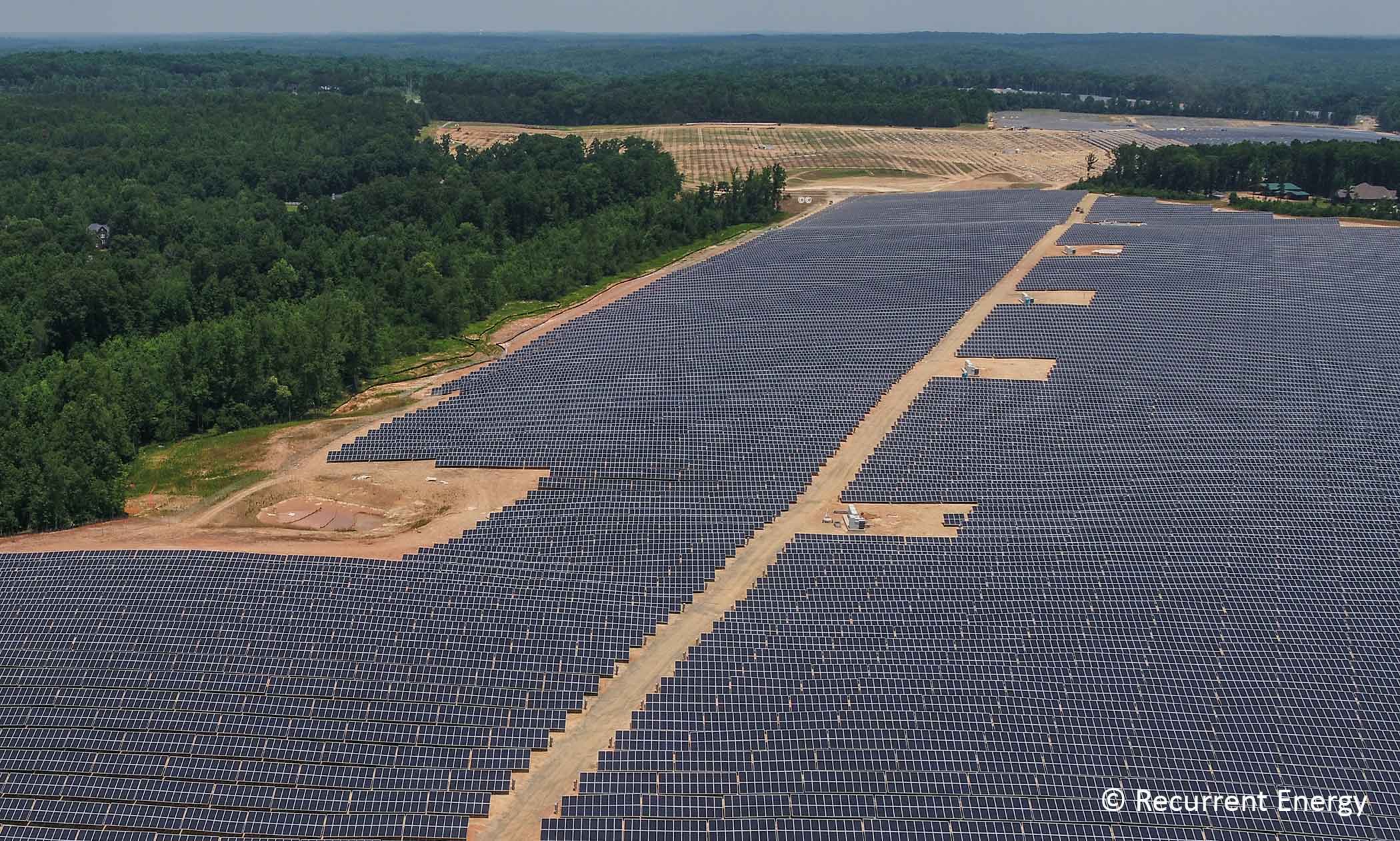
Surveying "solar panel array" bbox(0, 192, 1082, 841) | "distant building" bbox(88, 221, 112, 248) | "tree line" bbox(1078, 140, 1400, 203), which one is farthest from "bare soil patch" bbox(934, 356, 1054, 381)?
"distant building" bbox(88, 221, 112, 248)

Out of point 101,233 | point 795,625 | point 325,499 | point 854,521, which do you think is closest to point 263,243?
point 101,233

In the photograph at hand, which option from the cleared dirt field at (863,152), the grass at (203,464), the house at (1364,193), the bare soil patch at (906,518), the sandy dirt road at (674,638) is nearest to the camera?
the sandy dirt road at (674,638)

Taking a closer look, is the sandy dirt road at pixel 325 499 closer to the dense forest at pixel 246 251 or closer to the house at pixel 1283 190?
the dense forest at pixel 246 251

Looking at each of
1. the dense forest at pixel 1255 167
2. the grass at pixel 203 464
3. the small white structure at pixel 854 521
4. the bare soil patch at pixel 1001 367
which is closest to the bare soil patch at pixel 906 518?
the small white structure at pixel 854 521

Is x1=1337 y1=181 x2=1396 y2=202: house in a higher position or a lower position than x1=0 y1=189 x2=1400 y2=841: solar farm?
higher

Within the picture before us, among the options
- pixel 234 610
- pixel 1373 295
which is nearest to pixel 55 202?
pixel 234 610

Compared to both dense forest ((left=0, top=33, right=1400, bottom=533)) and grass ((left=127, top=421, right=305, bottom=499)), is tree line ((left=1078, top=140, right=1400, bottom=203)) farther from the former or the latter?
grass ((left=127, top=421, right=305, bottom=499))

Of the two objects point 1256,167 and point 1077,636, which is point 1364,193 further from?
point 1077,636
